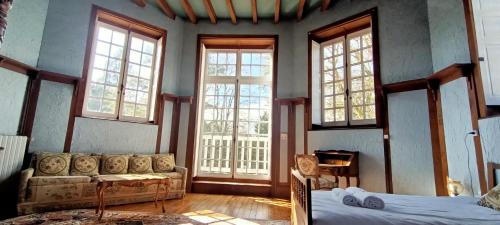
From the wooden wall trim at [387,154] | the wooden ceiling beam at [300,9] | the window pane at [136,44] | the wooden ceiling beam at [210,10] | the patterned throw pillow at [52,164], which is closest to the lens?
the patterned throw pillow at [52,164]

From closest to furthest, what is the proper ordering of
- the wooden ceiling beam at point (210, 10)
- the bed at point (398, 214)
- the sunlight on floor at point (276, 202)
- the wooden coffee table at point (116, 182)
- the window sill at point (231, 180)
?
1. the bed at point (398, 214)
2. the wooden coffee table at point (116, 182)
3. the sunlight on floor at point (276, 202)
4. the wooden ceiling beam at point (210, 10)
5. the window sill at point (231, 180)

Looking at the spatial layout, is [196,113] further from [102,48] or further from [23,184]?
[23,184]

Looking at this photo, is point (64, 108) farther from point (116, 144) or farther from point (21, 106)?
point (116, 144)

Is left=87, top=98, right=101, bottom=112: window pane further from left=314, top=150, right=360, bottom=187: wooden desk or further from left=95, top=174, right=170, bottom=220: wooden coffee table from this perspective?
left=314, top=150, right=360, bottom=187: wooden desk

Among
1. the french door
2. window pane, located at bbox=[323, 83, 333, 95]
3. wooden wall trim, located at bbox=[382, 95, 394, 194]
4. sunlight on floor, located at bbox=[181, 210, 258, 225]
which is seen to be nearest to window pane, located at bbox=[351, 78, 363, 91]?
window pane, located at bbox=[323, 83, 333, 95]

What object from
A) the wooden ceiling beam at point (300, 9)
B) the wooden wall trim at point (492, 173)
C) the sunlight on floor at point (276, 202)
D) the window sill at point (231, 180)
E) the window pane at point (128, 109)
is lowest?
the sunlight on floor at point (276, 202)

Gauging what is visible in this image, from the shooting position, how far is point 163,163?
420 centimetres

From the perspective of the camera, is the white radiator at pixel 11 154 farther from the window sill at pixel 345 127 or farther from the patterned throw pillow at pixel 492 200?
the patterned throw pillow at pixel 492 200

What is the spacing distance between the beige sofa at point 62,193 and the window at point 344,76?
3401mm

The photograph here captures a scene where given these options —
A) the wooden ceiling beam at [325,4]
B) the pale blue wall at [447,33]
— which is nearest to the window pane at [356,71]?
the pale blue wall at [447,33]

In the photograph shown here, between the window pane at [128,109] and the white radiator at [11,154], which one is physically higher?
the window pane at [128,109]

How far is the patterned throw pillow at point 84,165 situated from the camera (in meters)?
3.46

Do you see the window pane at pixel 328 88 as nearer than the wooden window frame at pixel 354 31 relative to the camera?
No

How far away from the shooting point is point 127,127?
13.9 feet
